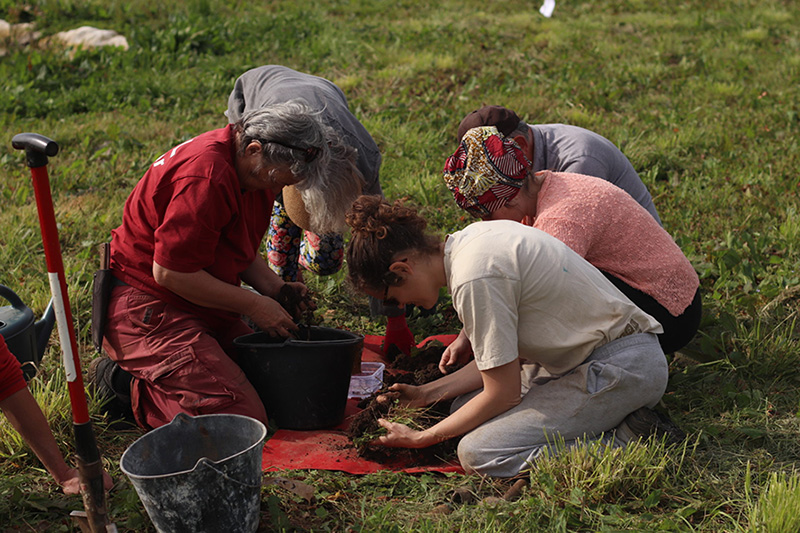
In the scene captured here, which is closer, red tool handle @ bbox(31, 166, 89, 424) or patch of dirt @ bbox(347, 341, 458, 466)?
red tool handle @ bbox(31, 166, 89, 424)

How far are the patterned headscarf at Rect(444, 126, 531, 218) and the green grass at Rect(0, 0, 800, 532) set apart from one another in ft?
3.57

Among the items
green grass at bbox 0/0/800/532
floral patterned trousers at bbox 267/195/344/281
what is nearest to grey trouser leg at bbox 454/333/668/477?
green grass at bbox 0/0/800/532

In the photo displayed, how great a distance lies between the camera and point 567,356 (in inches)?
112

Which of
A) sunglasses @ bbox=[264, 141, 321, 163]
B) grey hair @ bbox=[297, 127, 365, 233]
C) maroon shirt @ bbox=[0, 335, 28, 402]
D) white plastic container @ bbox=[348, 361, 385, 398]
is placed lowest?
white plastic container @ bbox=[348, 361, 385, 398]

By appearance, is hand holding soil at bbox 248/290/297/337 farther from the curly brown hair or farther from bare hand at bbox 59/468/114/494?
bare hand at bbox 59/468/114/494

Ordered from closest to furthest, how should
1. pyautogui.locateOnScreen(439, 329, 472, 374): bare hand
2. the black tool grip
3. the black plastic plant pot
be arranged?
the black tool grip, the black plastic plant pot, pyautogui.locateOnScreen(439, 329, 472, 374): bare hand

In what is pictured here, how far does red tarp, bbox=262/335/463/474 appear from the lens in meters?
2.92

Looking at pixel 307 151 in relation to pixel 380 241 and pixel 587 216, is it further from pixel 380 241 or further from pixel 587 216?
pixel 587 216

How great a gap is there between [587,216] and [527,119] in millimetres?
4188

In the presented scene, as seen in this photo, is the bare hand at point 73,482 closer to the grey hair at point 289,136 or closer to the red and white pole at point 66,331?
the red and white pole at point 66,331

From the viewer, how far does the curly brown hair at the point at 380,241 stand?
2.65 metres

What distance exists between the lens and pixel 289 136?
3.04 metres

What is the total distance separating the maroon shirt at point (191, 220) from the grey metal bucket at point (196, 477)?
2.49ft

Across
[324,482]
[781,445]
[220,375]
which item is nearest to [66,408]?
[220,375]
